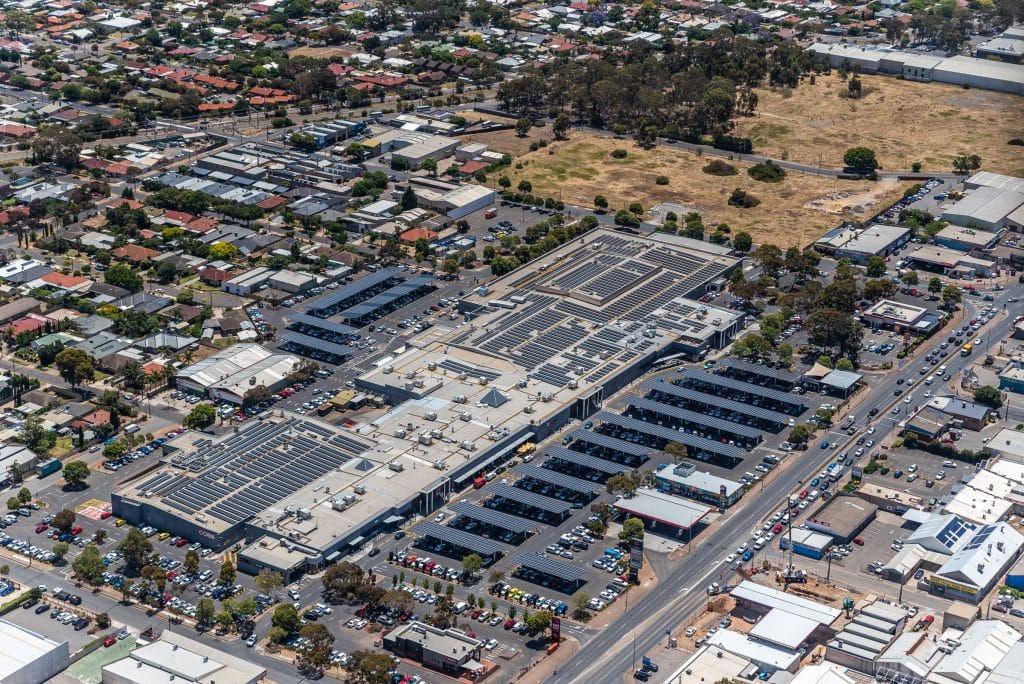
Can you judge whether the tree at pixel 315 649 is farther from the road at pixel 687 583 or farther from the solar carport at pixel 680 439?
the solar carport at pixel 680 439

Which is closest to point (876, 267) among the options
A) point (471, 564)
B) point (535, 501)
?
point (535, 501)

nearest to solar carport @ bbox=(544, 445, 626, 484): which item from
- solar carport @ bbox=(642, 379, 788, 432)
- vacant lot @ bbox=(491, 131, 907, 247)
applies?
solar carport @ bbox=(642, 379, 788, 432)

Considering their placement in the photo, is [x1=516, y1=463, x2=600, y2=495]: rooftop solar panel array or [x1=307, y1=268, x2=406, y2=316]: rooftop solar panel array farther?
[x1=307, y1=268, x2=406, y2=316]: rooftop solar panel array

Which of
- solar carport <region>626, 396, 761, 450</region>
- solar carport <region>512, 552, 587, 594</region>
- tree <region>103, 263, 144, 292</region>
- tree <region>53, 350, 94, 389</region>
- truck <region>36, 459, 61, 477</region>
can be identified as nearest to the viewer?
solar carport <region>512, 552, 587, 594</region>

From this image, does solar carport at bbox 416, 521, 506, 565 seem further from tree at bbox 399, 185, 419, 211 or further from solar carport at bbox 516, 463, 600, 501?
tree at bbox 399, 185, 419, 211

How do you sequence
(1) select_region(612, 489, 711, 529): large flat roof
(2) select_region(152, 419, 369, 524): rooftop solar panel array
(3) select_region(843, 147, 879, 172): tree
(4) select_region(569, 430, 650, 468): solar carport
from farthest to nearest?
(3) select_region(843, 147, 879, 172): tree
(4) select_region(569, 430, 650, 468): solar carport
(2) select_region(152, 419, 369, 524): rooftop solar panel array
(1) select_region(612, 489, 711, 529): large flat roof

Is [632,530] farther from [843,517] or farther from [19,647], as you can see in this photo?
[19,647]
